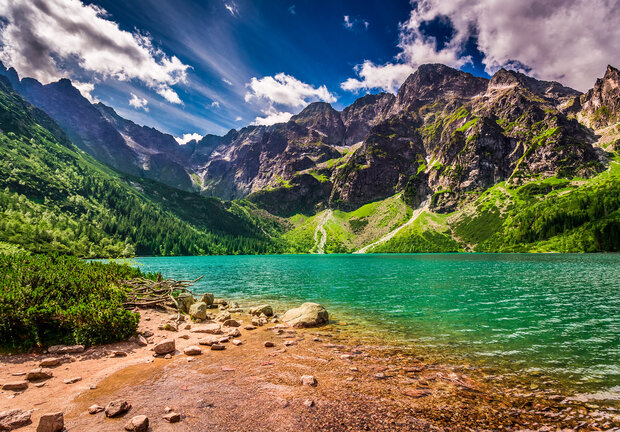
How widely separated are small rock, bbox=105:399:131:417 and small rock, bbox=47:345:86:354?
27.4ft

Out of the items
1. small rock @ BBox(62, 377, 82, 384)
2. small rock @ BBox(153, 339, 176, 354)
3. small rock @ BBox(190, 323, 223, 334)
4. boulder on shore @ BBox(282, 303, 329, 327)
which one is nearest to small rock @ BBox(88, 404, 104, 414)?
small rock @ BBox(62, 377, 82, 384)

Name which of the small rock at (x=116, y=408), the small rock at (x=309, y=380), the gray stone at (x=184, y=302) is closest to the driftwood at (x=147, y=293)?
the gray stone at (x=184, y=302)

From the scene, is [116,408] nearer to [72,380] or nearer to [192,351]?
[72,380]

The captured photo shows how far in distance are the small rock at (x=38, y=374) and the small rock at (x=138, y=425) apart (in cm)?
684

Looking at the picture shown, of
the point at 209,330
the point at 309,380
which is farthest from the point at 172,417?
the point at 209,330

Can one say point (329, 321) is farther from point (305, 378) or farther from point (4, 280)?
point (4, 280)

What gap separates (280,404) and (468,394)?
7872mm

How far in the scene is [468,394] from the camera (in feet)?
36.4

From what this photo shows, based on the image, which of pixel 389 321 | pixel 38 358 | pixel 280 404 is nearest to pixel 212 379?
pixel 280 404

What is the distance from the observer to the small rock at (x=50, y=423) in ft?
23.8

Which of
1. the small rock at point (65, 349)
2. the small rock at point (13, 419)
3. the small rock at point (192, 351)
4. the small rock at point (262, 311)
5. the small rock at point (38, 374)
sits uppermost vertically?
the small rock at point (13, 419)

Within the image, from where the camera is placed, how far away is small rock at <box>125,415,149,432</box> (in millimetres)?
7734

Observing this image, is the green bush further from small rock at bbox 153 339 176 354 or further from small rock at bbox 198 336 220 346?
small rock at bbox 198 336 220 346

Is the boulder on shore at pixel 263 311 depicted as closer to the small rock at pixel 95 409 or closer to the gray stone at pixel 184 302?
the gray stone at pixel 184 302
